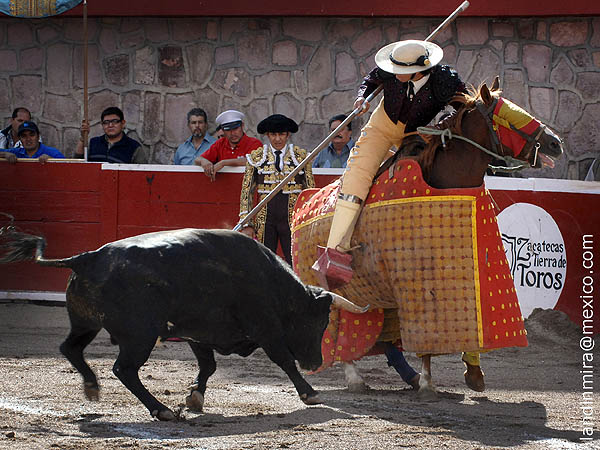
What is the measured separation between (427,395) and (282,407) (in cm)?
85

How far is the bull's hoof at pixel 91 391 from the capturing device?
188 inches

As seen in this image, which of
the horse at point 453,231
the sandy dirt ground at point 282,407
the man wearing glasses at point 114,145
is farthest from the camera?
the man wearing glasses at point 114,145

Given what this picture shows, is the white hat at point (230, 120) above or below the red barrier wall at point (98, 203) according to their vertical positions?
above

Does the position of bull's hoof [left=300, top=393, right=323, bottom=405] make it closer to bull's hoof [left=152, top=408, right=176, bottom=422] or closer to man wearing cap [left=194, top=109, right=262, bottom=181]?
bull's hoof [left=152, top=408, right=176, bottom=422]

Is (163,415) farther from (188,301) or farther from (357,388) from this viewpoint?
(357,388)

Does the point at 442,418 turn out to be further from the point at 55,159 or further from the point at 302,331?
the point at 55,159

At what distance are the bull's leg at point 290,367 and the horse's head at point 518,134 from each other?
4.65 ft

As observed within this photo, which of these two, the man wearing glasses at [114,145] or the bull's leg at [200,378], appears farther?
the man wearing glasses at [114,145]

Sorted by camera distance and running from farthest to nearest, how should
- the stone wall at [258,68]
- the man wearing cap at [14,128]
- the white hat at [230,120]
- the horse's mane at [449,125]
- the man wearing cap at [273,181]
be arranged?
the stone wall at [258,68], the man wearing cap at [14,128], the white hat at [230,120], the man wearing cap at [273,181], the horse's mane at [449,125]

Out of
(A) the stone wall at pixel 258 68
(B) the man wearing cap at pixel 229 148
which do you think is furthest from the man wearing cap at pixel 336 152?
(A) the stone wall at pixel 258 68

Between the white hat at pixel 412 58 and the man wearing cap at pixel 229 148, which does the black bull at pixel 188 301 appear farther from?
the man wearing cap at pixel 229 148

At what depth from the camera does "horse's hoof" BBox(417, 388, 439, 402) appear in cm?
536

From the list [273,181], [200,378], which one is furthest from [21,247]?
[273,181]

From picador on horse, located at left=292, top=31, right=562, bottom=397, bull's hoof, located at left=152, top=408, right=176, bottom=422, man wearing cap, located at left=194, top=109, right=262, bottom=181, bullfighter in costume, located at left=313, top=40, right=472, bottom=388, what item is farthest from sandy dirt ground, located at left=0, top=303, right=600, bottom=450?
man wearing cap, located at left=194, top=109, right=262, bottom=181
